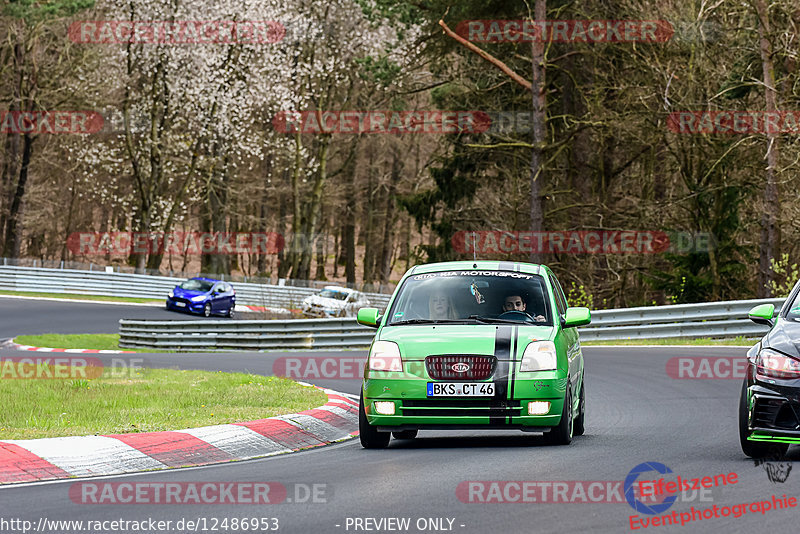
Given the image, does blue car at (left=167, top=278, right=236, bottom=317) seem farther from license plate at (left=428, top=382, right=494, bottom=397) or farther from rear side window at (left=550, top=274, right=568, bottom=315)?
license plate at (left=428, top=382, right=494, bottom=397)

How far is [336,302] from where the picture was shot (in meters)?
46.5

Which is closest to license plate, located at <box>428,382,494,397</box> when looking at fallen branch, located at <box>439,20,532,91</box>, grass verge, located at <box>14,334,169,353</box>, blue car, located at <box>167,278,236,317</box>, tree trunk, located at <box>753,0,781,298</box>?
tree trunk, located at <box>753,0,781,298</box>

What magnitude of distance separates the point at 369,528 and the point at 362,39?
51.3m

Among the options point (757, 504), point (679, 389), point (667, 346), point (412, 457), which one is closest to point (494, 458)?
point (412, 457)

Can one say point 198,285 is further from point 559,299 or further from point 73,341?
point 559,299

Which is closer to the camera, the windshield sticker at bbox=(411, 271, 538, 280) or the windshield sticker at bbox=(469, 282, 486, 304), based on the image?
the windshield sticker at bbox=(469, 282, 486, 304)

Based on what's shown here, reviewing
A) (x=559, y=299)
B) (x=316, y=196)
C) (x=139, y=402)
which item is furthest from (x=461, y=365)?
(x=316, y=196)

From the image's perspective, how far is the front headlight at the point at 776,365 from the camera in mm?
8867

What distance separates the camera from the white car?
43281mm

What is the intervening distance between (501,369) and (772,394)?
2.28m

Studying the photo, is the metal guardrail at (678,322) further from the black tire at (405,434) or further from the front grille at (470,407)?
the front grille at (470,407)

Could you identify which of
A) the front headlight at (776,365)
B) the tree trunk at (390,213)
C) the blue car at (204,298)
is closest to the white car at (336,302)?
the blue car at (204,298)

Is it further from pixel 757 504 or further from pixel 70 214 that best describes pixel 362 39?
pixel 757 504

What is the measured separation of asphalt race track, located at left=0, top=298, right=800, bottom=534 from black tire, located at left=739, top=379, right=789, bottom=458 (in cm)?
10
